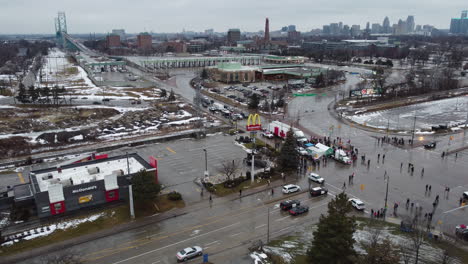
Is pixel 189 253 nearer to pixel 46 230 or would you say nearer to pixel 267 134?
pixel 46 230

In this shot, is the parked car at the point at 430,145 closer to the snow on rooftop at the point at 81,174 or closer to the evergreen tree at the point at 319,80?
the snow on rooftop at the point at 81,174


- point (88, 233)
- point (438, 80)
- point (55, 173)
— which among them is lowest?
point (88, 233)

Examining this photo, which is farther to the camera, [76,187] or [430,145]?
[430,145]

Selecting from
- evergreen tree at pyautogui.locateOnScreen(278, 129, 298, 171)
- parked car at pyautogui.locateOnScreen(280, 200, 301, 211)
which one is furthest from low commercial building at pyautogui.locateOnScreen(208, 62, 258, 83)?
parked car at pyautogui.locateOnScreen(280, 200, 301, 211)

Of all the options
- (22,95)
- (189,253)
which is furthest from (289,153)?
(22,95)

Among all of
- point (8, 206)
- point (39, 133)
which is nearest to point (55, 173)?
point (8, 206)

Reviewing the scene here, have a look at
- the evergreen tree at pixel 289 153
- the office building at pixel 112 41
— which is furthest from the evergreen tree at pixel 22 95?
the office building at pixel 112 41

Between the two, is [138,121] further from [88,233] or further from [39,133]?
[88,233]
